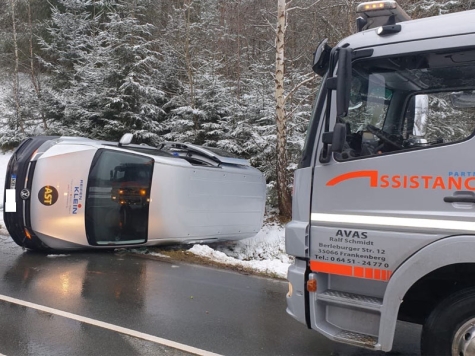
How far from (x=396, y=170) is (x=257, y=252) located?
6760 millimetres

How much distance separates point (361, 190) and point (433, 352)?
1.23 meters

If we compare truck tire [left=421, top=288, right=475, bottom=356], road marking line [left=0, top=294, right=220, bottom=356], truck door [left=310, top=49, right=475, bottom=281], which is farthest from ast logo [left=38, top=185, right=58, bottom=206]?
truck tire [left=421, top=288, right=475, bottom=356]

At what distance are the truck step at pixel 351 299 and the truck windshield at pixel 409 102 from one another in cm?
107

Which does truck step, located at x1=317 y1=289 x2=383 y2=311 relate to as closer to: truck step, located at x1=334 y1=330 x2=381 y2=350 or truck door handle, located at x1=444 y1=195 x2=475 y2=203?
truck step, located at x1=334 y1=330 x2=381 y2=350

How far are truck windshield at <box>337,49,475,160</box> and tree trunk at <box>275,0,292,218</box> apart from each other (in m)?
7.57

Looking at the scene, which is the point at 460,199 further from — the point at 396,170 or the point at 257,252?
the point at 257,252

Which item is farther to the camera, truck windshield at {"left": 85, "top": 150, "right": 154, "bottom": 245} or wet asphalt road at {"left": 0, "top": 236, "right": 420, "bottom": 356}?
truck windshield at {"left": 85, "top": 150, "right": 154, "bottom": 245}

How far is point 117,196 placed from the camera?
24.4 ft

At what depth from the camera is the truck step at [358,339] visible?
10.1ft

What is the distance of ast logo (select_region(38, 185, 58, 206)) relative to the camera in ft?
23.5

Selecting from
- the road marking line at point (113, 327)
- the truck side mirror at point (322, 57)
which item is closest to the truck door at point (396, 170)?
the truck side mirror at point (322, 57)

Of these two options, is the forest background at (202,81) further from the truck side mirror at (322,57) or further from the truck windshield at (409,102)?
the truck windshield at (409,102)

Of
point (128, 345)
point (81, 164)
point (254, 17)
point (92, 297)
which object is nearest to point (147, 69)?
point (254, 17)

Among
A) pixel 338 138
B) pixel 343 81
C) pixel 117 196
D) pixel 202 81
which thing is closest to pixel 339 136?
pixel 338 138
